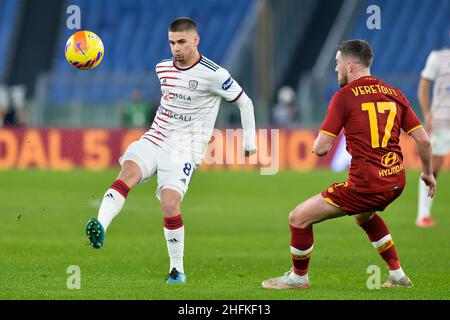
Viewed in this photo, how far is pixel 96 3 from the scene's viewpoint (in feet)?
127

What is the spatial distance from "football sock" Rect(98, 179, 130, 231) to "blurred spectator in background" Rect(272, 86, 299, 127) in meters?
18.9

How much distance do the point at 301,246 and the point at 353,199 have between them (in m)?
0.57

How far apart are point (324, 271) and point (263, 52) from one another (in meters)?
22.8

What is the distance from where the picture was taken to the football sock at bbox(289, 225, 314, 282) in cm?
856

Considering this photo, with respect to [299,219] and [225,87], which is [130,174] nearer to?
[225,87]

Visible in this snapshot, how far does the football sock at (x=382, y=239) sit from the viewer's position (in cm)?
892

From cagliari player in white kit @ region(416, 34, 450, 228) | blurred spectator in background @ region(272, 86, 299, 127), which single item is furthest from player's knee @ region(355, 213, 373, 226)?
blurred spectator in background @ region(272, 86, 299, 127)

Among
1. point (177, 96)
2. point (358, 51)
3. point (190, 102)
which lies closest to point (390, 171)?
point (358, 51)

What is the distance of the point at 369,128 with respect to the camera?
837 cm

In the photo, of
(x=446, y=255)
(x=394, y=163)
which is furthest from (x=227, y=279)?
(x=446, y=255)

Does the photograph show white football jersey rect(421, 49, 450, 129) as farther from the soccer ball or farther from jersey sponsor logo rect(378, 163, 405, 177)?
jersey sponsor logo rect(378, 163, 405, 177)

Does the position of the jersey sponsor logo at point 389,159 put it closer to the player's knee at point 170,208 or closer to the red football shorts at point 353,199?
the red football shorts at point 353,199

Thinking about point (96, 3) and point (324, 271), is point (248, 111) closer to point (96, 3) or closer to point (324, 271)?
point (324, 271)
